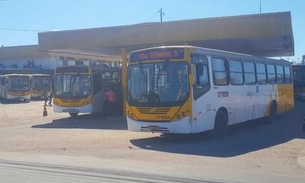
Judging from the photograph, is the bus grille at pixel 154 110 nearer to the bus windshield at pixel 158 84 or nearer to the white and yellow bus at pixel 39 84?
the bus windshield at pixel 158 84

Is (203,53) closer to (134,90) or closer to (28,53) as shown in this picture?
(134,90)

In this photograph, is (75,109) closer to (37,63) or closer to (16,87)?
(16,87)

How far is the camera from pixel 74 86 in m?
24.3

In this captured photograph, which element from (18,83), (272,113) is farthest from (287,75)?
(18,83)

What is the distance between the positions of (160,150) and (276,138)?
188 inches

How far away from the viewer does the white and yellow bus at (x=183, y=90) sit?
45.9 ft

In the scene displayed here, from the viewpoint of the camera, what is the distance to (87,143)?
15.0 metres

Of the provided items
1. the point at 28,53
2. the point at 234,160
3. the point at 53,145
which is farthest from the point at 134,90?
the point at 28,53

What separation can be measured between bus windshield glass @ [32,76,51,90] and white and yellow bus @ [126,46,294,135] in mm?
36881

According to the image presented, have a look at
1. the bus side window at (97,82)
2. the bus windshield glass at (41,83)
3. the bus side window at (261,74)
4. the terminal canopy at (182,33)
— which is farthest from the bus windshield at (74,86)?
the bus windshield glass at (41,83)

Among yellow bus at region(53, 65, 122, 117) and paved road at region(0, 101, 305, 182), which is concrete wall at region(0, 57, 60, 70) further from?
paved road at region(0, 101, 305, 182)

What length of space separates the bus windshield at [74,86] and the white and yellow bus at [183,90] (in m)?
9.29

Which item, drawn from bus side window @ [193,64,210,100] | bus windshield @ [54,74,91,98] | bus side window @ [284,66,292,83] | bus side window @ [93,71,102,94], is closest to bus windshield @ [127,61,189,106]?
bus side window @ [193,64,210,100]

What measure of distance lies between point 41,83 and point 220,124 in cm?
3850
